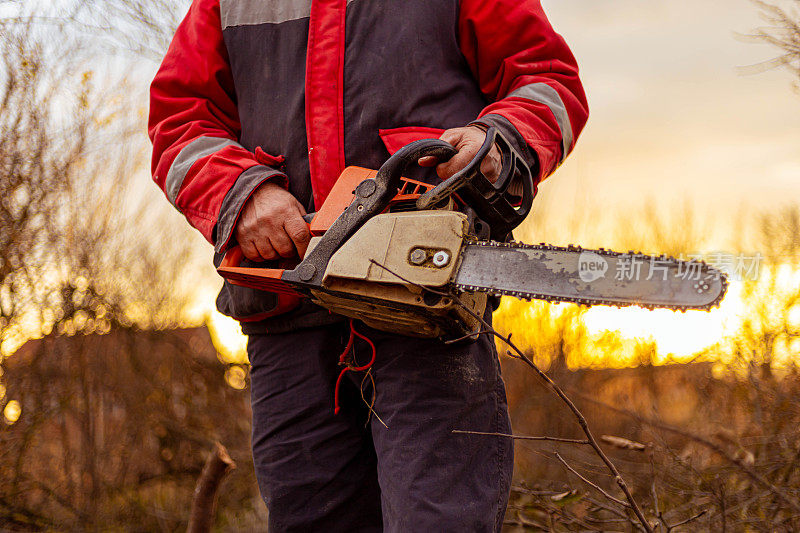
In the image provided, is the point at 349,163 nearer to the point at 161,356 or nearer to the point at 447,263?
the point at 447,263

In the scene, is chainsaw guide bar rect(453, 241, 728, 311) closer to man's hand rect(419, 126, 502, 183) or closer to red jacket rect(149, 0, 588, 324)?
man's hand rect(419, 126, 502, 183)

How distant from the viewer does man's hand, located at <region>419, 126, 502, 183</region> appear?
1295 millimetres

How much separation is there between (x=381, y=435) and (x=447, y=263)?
0.53 metres

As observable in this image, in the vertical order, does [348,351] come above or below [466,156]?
below

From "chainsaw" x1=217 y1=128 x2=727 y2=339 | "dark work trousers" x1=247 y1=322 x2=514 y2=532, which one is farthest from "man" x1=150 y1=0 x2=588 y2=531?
"chainsaw" x1=217 y1=128 x2=727 y2=339

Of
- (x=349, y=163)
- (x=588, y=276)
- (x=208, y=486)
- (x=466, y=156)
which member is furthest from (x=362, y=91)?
(x=208, y=486)

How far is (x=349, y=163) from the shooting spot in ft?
5.04

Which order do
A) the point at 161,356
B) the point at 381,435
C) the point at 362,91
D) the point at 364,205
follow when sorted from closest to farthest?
the point at 364,205 → the point at 381,435 → the point at 362,91 → the point at 161,356

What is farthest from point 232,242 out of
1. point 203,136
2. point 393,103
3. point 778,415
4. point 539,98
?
point 778,415

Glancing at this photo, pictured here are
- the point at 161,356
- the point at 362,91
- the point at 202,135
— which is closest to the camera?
the point at 362,91

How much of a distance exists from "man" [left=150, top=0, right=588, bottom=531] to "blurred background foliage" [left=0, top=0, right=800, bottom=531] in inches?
65.9

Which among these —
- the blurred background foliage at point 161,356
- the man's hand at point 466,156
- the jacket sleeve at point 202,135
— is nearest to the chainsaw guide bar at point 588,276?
the man's hand at point 466,156

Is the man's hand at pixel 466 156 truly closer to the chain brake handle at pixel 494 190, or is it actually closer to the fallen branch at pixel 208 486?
the chain brake handle at pixel 494 190

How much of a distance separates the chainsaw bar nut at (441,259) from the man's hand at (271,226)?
0.40 m
